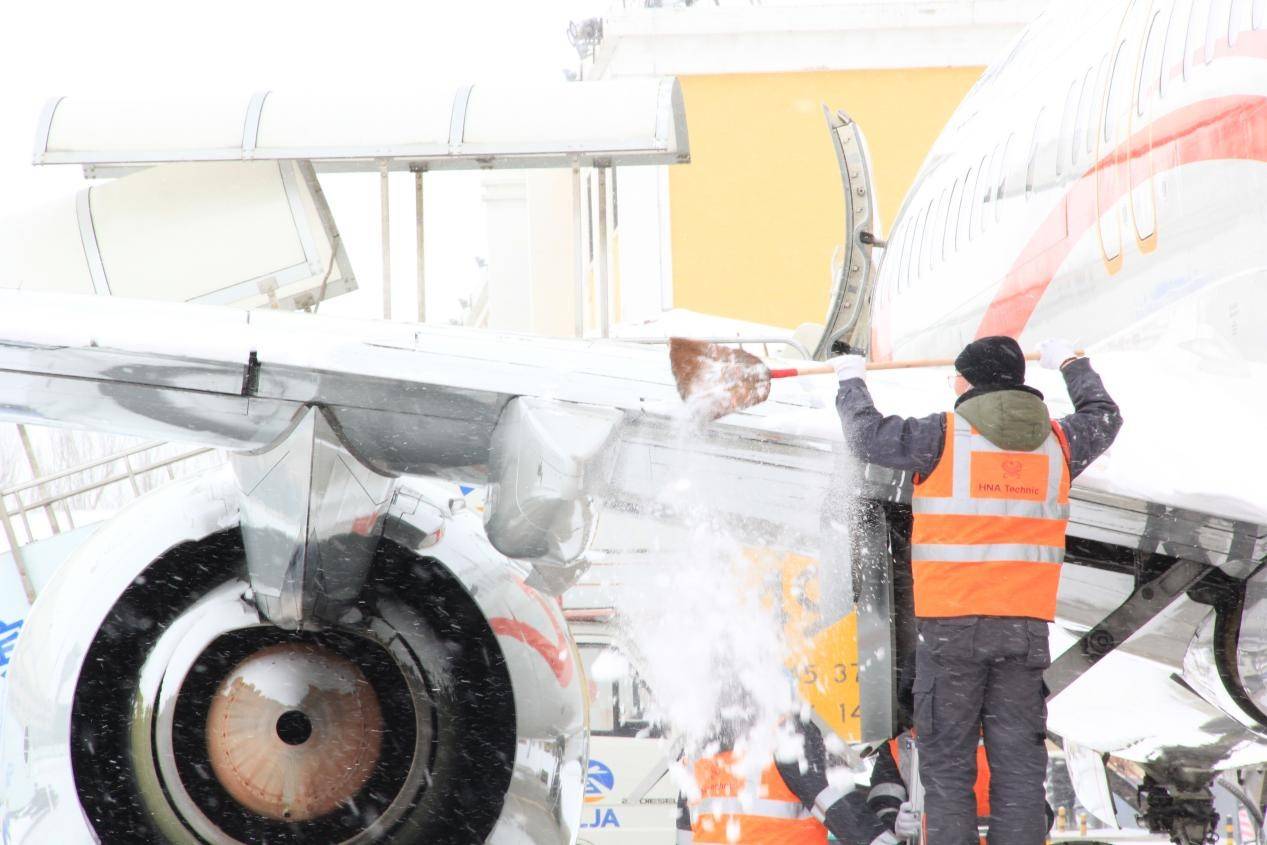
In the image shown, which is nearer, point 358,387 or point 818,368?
point 358,387

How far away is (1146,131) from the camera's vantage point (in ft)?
11.5

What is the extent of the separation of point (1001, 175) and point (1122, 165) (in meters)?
1.39

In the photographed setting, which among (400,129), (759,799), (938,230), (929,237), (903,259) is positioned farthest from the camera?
(400,129)

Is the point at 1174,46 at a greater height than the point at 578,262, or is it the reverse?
the point at 1174,46

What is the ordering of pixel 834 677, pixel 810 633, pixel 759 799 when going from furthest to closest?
pixel 834 677
pixel 759 799
pixel 810 633

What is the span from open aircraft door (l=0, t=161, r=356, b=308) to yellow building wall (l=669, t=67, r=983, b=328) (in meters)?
10.8

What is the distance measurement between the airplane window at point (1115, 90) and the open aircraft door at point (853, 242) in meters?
4.07

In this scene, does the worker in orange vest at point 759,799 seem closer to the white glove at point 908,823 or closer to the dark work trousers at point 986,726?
the white glove at point 908,823

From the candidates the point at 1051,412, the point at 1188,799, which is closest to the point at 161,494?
the point at 1051,412

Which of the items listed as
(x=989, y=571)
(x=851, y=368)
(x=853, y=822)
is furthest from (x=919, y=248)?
(x=989, y=571)

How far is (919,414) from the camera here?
143 inches

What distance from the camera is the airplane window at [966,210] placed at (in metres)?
5.43

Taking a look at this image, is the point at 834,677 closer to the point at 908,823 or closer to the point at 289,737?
the point at 908,823

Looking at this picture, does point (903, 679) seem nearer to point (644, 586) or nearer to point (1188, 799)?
point (644, 586)
